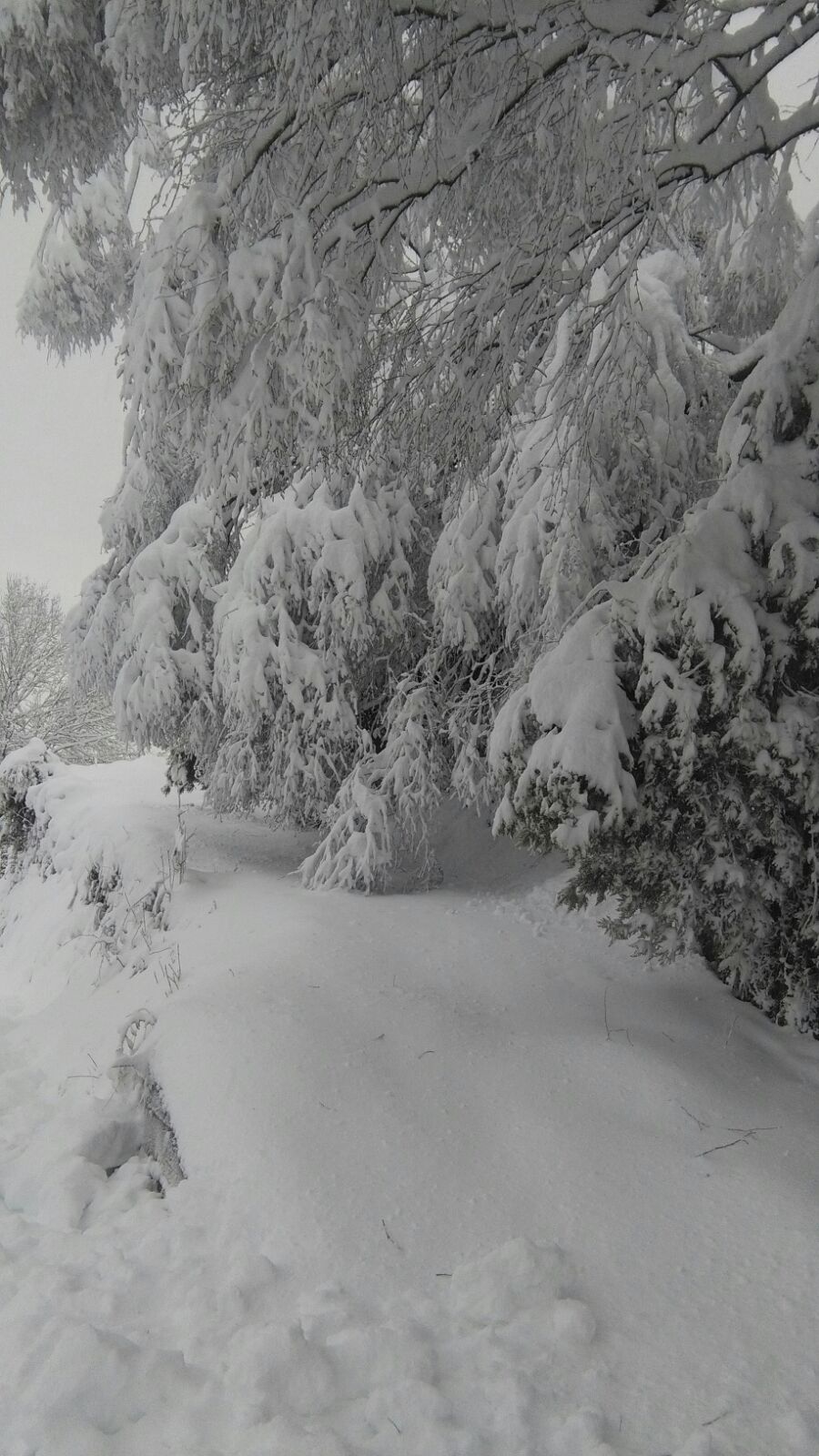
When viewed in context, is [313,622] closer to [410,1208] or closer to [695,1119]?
[695,1119]

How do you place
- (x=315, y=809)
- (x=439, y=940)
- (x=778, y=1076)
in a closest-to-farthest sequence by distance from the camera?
(x=778, y=1076) < (x=439, y=940) < (x=315, y=809)

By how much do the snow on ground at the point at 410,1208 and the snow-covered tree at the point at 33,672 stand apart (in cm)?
1849

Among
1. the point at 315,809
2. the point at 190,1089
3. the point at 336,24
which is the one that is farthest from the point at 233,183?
the point at 315,809

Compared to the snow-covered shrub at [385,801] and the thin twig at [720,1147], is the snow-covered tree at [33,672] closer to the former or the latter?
the snow-covered shrub at [385,801]

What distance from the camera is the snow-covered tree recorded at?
21641 millimetres

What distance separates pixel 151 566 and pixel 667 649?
519 cm

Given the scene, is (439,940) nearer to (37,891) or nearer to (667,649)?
(667,649)

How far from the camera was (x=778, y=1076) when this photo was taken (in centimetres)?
377

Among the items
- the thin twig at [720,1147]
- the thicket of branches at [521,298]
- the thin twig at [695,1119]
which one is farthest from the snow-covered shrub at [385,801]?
the thin twig at [720,1147]

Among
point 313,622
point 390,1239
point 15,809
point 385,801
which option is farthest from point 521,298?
point 15,809

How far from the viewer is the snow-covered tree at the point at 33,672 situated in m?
21.6

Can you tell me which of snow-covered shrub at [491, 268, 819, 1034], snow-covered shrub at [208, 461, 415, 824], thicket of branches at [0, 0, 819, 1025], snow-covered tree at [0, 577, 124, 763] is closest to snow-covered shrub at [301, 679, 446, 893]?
snow-covered shrub at [208, 461, 415, 824]

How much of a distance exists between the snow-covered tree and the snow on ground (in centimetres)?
1849

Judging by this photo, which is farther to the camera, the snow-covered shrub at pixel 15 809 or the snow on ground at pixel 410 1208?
the snow-covered shrub at pixel 15 809
